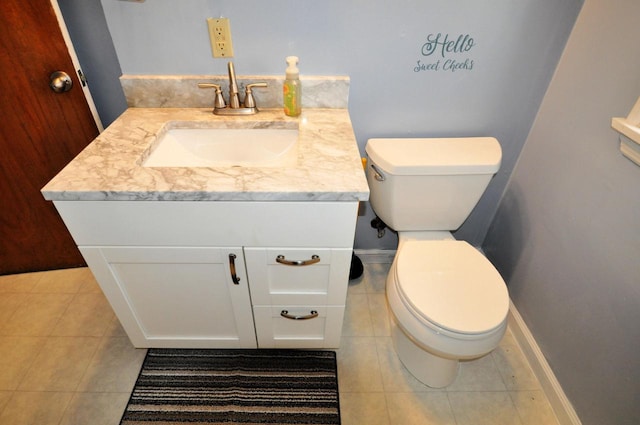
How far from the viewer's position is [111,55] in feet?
4.01

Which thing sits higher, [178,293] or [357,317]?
[178,293]

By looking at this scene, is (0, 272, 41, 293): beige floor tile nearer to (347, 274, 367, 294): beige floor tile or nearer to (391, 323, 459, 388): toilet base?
(347, 274, 367, 294): beige floor tile

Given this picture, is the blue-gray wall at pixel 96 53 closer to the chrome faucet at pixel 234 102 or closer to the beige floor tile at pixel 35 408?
the chrome faucet at pixel 234 102

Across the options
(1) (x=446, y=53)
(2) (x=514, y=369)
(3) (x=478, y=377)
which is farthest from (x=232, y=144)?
(2) (x=514, y=369)

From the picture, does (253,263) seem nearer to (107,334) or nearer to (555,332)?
(107,334)

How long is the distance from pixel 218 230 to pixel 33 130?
3.16 feet

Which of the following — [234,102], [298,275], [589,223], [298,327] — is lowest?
[298,327]

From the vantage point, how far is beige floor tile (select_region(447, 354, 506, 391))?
4.21 ft

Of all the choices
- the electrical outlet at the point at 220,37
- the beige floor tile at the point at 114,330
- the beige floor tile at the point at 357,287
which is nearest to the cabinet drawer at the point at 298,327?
the beige floor tile at the point at 357,287

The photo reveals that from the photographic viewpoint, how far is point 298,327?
122 centimetres

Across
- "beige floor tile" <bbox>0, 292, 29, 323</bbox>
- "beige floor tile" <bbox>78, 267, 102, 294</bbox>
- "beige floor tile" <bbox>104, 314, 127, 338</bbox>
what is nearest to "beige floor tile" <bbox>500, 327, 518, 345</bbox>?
"beige floor tile" <bbox>104, 314, 127, 338</bbox>

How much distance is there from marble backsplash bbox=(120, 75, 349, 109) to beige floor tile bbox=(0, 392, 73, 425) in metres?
1.10

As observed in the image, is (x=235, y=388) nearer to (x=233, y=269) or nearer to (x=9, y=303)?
(x=233, y=269)

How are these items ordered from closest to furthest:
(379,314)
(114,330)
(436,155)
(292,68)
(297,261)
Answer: (297,261), (292,68), (436,155), (114,330), (379,314)
